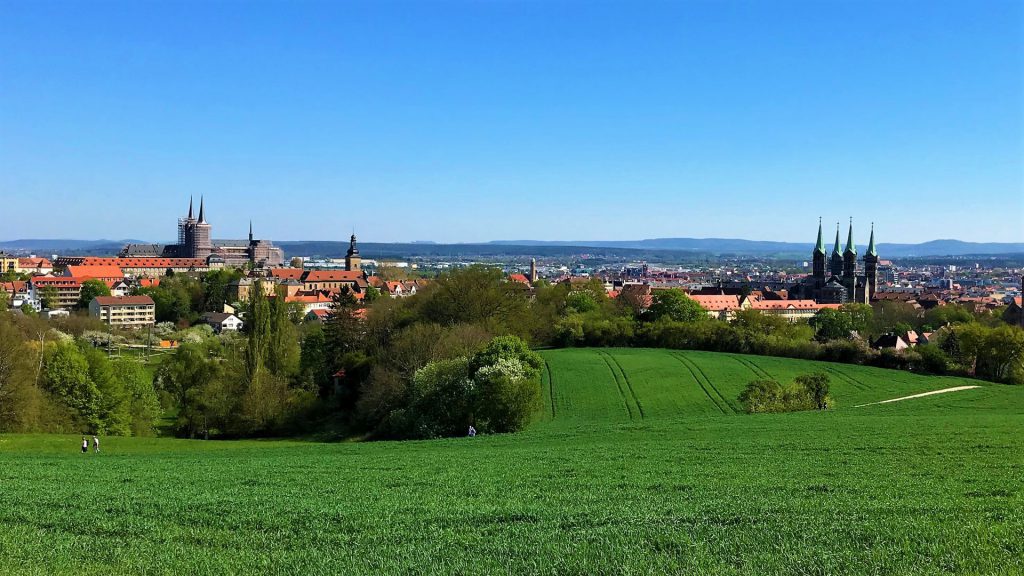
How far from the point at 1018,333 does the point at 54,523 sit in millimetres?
57515

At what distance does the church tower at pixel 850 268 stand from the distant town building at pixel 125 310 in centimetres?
11369

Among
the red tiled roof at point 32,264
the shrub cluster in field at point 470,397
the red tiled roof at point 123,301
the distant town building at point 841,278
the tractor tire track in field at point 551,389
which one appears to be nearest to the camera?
the shrub cluster in field at point 470,397

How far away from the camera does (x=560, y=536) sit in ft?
41.6

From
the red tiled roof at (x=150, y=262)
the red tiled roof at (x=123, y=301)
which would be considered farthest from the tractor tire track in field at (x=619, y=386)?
the red tiled roof at (x=150, y=262)

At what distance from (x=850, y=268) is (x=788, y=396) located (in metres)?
119

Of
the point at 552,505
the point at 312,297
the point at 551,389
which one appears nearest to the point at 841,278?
the point at 312,297

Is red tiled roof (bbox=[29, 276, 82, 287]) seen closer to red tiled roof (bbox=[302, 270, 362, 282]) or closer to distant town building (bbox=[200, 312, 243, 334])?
distant town building (bbox=[200, 312, 243, 334])

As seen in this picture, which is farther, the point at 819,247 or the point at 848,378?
the point at 819,247

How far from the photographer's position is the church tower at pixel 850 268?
147 m

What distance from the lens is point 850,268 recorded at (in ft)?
495

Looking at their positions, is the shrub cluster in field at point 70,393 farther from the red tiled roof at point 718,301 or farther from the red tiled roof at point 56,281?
the red tiled roof at point 718,301

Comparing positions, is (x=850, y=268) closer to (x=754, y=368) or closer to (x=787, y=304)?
(x=787, y=304)

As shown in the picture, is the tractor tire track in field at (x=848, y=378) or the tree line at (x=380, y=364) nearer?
the tree line at (x=380, y=364)

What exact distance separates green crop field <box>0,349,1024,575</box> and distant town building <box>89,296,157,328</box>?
8468cm
